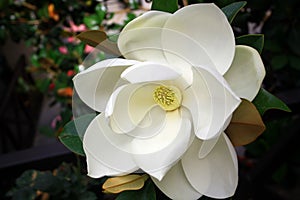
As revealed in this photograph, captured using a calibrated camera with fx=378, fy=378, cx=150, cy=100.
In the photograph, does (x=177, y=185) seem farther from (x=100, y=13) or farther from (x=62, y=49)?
(x=62, y=49)

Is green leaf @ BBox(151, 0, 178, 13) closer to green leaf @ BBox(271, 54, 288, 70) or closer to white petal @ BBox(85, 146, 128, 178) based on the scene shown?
white petal @ BBox(85, 146, 128, 178)

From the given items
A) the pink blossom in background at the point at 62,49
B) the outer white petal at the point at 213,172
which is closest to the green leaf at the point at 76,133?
the outer white petal at the point at 213,172

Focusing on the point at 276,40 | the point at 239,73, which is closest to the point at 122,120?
the point at 239,73

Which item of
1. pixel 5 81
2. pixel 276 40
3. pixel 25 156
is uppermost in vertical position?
pixel 276 40

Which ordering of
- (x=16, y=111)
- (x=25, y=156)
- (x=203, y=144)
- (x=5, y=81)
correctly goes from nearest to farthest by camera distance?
(x=203, y=144) < (x=25, y=156) < (x=16, y=111) < (x=5, y=81)

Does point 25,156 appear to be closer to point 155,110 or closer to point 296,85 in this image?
point 155,110

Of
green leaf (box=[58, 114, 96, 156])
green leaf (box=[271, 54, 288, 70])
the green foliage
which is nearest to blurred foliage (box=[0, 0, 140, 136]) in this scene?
the green foliage

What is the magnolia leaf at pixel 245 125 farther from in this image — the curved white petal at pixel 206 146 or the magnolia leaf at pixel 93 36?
the magnolia leaf at pixel 93 36
